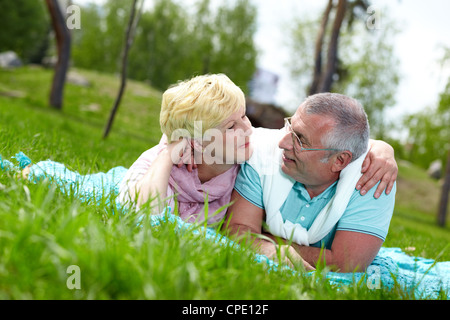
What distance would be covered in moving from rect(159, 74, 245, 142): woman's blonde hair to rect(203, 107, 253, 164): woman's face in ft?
0.19

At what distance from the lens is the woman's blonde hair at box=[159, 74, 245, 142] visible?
3.40 meters

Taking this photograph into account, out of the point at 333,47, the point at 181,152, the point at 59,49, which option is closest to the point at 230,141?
the point at 181,152

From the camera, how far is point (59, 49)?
1491cm

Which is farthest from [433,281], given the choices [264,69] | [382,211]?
[264,69]

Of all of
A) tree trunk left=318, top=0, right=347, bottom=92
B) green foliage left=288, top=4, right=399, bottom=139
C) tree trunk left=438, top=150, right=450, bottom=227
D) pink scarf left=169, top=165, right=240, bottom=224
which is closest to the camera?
pink scarf left=169, top=165, right=240, bottom=224

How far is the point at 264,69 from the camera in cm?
5622

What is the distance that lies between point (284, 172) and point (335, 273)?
914 millimetres

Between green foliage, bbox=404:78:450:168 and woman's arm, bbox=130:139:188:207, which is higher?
woman's arm, bbox=130:139:188:207

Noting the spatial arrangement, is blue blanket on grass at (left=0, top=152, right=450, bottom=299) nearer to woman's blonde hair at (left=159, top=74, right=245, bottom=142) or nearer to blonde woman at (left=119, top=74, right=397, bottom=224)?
blonde woman at (left=119, top=74, right=397, bottom=224)

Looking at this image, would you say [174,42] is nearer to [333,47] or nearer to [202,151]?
[333,47]

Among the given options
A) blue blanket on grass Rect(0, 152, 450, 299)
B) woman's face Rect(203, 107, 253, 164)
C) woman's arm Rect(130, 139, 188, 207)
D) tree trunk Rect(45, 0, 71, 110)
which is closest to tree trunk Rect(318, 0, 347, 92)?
blue blanket on grass Rect(0, 152, 450, 299)

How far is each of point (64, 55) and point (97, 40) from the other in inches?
1365

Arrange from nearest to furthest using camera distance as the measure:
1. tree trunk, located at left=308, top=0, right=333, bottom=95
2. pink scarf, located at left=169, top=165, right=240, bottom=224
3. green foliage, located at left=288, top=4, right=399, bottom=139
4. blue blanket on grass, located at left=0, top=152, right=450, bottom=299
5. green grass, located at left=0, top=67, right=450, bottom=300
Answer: green grass, located at left=0, top=67, right=450, bottom=300, blue blanket on grass, located at left=0, top=152, right=450, bottom=299, pink scarf, located at left=169, top=165, right=240, bottom=224, tree trunk, located at left=308, top=0, right=333, bottom=95, green foliage, located at left=288, top=4, right=399, bottom=139
